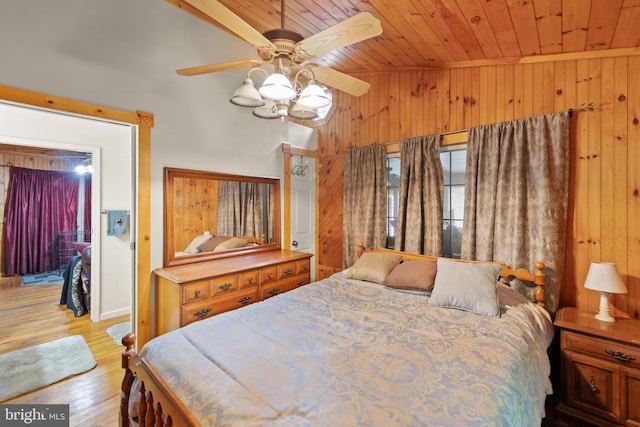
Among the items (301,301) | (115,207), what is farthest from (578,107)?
(115,207)

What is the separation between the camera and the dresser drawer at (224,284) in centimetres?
248

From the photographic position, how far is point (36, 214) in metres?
5.62

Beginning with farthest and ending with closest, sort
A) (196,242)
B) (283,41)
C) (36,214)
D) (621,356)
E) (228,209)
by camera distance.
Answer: (36,214), (228,209), (196,242), (621,356), (283,41)

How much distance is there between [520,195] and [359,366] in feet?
6.65

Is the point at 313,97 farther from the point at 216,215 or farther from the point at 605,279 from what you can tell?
the point at 605,279

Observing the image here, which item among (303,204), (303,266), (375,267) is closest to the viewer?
(375,267)

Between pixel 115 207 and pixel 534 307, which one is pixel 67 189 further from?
pixel 534 307

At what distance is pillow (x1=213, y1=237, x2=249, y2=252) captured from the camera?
10.1 ft

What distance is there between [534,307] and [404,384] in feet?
5.19

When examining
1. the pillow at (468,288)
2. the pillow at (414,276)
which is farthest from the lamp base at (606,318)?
the pillow at (414,276)

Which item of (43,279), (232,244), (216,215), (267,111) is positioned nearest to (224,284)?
(232,244)

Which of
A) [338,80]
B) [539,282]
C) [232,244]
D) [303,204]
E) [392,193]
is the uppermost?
[338,80]

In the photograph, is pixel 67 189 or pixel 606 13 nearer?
pixel 606 13

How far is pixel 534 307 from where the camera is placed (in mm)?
2111
